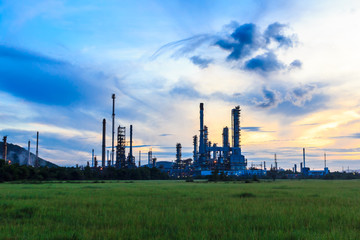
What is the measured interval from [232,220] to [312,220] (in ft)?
9.00

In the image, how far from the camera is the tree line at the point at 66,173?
228ft

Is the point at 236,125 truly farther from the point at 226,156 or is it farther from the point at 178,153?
the point at 178,153

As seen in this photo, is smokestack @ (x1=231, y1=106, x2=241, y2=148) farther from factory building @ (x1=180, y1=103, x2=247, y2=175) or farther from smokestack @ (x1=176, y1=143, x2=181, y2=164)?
smokestack @ (x1=176, y1=143, x2=181, y2=164)

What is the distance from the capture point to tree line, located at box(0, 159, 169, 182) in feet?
228

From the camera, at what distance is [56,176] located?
80.2 metres

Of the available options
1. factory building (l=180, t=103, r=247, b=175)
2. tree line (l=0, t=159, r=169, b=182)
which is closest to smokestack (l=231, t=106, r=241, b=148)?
factory building (l=180, t=103, r=247, b=175)

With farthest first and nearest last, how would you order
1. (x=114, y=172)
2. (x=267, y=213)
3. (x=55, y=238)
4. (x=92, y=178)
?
1. (x=114, y=172)
2. (x=92, y=178)
3. (x=267, y=213)
4. (x=55, y=238)

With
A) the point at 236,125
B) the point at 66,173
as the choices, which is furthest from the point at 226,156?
the point at 66,173

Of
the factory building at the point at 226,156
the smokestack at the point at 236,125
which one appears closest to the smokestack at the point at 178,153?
the factory building at the point at 226,156

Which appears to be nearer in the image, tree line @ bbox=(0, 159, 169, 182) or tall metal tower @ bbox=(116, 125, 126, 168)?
tree line @ bbox=(0, 159, 169, 182)

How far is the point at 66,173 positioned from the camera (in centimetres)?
8306

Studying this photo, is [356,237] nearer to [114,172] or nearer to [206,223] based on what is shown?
[206,223]

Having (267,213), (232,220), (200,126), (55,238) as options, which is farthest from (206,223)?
(200,126)

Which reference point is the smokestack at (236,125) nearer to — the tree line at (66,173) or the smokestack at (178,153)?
the smokestack at (178,153)
